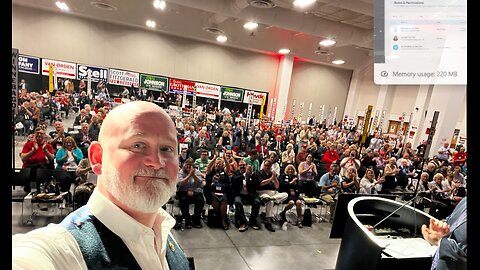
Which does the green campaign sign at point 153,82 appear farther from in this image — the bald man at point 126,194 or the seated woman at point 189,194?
the bald man at point 126,194

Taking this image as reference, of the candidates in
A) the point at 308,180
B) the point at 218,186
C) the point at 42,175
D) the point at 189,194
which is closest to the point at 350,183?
the point at 308,180

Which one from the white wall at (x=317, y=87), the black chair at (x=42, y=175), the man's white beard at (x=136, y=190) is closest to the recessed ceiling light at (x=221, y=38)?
the white wall at (x=317, y=87)

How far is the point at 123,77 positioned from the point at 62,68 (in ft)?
8.82

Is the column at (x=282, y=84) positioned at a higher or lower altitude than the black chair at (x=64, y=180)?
higher

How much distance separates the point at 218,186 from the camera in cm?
553

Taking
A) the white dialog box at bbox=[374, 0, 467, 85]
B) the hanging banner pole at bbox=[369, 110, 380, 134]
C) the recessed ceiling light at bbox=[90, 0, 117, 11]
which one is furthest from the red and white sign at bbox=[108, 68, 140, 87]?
the white dialog box at bbox=[374, 0, 467, 85]

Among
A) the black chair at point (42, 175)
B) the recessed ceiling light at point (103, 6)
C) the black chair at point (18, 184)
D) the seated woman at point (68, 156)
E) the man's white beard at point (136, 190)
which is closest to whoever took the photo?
the black chair at point (18, 184)

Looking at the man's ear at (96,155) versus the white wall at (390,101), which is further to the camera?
the white wall at (390,101)

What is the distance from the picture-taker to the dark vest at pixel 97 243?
2.79 feet

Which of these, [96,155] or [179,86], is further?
[179,86]

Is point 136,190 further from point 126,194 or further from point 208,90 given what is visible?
point 208,90

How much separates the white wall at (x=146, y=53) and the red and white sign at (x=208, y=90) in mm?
389

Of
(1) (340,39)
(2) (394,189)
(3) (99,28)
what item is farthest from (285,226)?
(3) (99,28)

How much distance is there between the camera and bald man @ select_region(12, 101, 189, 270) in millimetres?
870
